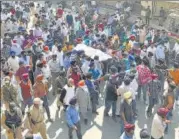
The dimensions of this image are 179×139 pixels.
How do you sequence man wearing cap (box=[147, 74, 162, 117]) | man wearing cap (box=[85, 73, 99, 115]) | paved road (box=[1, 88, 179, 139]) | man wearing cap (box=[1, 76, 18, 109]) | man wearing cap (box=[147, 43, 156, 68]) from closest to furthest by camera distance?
man wearing cap (box=[1, 76, 18, 109]) → paved road (box=[1, 88, 179, 139]) → man wearing cap (box=[147, 74, 162, 117]) → man wearing cap (box=[85, 73, 99, 115]) → man wearing cap (box=[147, 43, 156, 68])

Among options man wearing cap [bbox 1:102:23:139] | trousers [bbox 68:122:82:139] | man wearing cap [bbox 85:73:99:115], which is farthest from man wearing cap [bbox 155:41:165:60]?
man wearing cap [bbox 1:102:23:139]

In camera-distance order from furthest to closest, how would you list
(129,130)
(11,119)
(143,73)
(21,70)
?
1. (21,70)
2. (143,73)
3. (11,119)
4. (129,130)

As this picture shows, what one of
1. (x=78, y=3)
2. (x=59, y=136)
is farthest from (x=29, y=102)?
(x=78, y=3)

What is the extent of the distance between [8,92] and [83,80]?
6.73ft

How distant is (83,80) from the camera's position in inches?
406

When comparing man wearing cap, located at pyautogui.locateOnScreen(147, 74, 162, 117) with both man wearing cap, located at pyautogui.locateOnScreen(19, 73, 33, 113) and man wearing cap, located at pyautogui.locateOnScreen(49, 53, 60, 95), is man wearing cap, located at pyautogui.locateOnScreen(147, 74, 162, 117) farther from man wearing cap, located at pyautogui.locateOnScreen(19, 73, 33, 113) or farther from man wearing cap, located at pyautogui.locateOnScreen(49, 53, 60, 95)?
man wearing cap, located at pyautogui.locateOnScreen(19, 73, 33, 113)

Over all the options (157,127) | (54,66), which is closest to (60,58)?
(54,66)

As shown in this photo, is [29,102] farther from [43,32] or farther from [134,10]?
[134,10]

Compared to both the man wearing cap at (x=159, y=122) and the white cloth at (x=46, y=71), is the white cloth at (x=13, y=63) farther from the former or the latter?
the man wearing cap at (x=159, y=122)

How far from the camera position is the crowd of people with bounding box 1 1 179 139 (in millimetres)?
8523

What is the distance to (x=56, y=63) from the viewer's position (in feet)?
38.8

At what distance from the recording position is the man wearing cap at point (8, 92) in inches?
373

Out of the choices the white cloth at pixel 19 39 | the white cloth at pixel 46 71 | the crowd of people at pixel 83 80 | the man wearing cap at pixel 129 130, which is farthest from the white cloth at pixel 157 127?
the white cloth at pixel 19 39

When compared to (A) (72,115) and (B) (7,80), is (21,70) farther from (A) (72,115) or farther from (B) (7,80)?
(A) (72,115)
